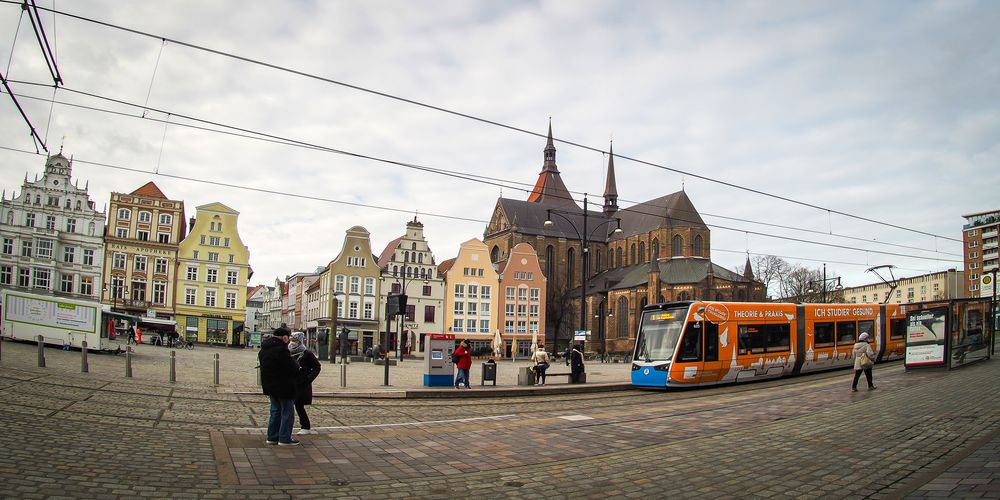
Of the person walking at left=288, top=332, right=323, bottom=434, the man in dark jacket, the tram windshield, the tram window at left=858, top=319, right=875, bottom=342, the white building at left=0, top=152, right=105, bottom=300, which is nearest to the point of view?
the man in dark jacket

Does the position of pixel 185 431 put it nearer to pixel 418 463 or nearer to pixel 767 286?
pixel 418 463

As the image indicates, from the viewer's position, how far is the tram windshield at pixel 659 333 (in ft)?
65.4

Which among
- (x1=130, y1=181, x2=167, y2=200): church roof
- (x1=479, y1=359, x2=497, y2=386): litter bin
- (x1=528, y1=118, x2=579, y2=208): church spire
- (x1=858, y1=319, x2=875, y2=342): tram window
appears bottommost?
(x1=479, y1=359, x2=497, y2=386): litter bin

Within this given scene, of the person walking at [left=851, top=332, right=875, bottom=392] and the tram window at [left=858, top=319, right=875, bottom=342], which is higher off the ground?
the tram window at [left=858, top=319, right=875, bottom=342]

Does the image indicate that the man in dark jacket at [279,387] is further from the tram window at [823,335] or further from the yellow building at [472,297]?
the yellow building at [472,297]

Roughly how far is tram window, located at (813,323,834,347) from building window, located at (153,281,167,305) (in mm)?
54507

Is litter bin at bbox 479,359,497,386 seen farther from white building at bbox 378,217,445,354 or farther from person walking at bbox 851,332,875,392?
white building at bbox 378,217,445,354

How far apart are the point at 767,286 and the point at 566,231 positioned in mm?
26595

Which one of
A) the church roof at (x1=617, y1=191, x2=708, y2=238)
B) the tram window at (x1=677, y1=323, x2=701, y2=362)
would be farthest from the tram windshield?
the church roof at (x1=617, y1=191, x2=708, y2=238)

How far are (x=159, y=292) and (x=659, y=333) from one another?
173 feet

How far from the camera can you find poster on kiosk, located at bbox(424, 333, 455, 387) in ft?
64.8

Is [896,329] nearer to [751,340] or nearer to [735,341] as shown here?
[751,340]

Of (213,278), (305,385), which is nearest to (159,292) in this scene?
(213,278)

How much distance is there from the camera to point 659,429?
1109cm
